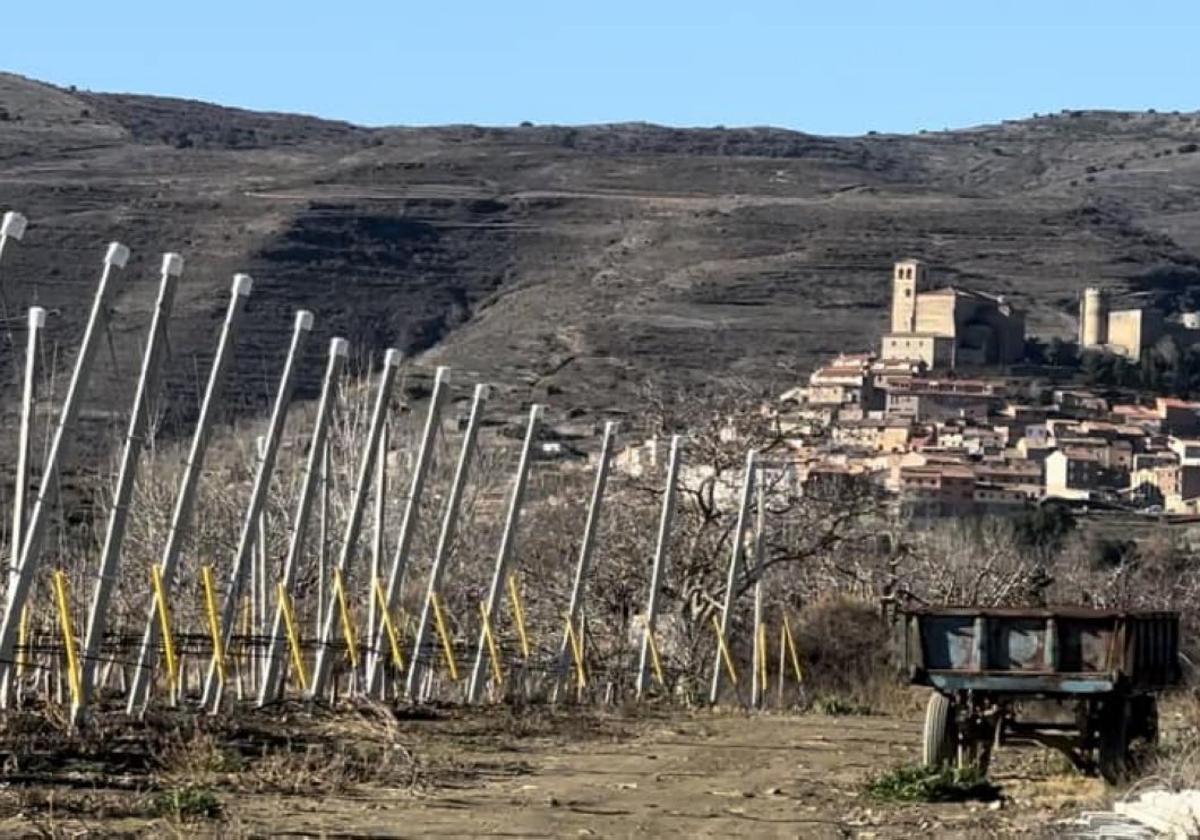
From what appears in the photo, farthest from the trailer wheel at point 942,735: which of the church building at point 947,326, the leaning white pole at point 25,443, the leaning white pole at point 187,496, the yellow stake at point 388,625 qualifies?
the church building at point 947,326

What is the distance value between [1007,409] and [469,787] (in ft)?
463

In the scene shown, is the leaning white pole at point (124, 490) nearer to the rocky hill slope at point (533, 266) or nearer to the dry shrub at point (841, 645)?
the dry shrub at point (841, 645)

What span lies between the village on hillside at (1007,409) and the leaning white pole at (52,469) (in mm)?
72976

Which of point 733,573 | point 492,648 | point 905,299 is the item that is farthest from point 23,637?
point 905,299

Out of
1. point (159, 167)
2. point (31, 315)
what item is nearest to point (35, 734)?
point (31, 315)

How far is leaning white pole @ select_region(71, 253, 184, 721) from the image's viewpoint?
17234 millimetres

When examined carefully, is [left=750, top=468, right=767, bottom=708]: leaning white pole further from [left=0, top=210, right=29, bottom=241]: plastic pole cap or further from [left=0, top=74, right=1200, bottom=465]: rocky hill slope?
[left=0, top=74, right=1200, bottom=465]: rocky hill slope

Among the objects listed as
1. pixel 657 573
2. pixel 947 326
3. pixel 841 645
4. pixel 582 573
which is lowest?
pixel 841 645

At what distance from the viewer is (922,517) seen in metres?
88.9

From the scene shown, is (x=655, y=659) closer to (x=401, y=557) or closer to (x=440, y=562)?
(x=440, y=562)

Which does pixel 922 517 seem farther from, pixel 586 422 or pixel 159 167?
pixel 159 167

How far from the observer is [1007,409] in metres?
156

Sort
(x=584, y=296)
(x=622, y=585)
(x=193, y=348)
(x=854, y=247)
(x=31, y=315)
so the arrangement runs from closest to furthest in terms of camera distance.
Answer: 1. (x=31, y=315)
2. (x=622, y=585)
3. (x=193, y=348)
4. (x=584, y=296)
5. (x=854, y=247)

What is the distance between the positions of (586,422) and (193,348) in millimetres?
15026
